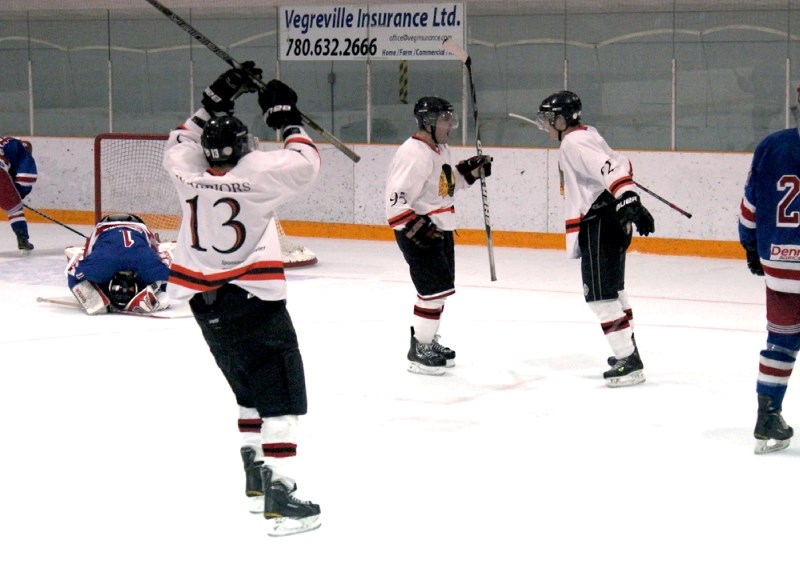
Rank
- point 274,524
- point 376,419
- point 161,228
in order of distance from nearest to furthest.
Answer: point 274,524 < point 376,419 < point 161,228

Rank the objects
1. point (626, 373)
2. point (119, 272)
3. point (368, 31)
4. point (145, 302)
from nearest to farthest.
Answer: point (626, 373) < point (145, 302) < point (119, 272) < point (368, 31)

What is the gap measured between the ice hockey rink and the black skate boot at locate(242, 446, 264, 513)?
6 cm

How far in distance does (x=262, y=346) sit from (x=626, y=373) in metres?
2.14

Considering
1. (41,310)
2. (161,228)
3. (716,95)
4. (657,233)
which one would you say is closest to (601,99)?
(716,95)

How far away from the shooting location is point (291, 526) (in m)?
3.21

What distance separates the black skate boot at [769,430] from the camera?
3.94 meters

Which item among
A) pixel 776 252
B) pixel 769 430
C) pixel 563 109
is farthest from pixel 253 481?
pixel 563 109

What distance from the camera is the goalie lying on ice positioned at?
6828 millimetres

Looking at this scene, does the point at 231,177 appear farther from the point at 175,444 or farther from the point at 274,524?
the point at 175,444

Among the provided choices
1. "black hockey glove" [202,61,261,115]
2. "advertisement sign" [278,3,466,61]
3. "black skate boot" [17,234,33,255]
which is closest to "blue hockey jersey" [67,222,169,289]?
"black skate boot" [17,234,33,255]

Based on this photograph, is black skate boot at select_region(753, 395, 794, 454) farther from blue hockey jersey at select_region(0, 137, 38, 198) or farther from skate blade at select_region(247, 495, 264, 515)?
blue hockey jersey at select_region(0, 137, 38, 198)

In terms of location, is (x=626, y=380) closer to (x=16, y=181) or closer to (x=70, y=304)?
(x=70, y=304)

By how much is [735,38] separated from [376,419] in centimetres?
651

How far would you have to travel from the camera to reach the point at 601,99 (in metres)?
10.6
